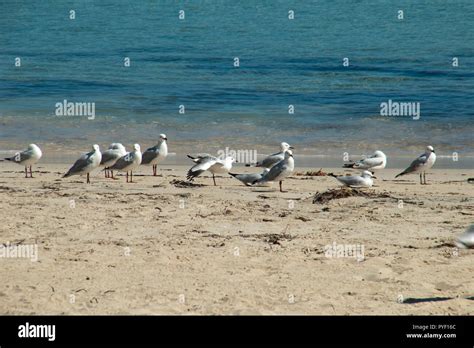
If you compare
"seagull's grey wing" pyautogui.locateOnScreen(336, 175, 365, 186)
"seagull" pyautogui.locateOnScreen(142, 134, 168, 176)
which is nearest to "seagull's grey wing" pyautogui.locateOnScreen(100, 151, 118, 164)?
"seagull" pyautogui.locateOnScreen(142, 134, 168, 176)

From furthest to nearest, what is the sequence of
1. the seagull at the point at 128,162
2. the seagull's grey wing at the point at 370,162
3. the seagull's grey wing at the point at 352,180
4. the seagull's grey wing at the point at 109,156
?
the seagull's grey wing at the point at 370,162 < the seagull's grey wing at the point at 109,156 < the seagull at the point at 128,162 < the seagull's grey wing at the point at 352,180

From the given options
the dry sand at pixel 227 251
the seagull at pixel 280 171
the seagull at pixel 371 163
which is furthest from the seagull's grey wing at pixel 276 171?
the seagull at pixel 371 163

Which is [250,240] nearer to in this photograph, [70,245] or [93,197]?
[70,245]

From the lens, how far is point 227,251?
731cm

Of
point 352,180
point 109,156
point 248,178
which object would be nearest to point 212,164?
point 248,178

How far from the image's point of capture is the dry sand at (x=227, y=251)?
585 centimetres

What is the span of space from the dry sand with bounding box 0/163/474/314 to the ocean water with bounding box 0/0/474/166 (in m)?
6.03

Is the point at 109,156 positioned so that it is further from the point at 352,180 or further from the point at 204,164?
the point at 352,180

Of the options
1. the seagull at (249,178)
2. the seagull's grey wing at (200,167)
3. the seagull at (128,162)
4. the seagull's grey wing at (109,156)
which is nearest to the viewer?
the seagull at (249,178)

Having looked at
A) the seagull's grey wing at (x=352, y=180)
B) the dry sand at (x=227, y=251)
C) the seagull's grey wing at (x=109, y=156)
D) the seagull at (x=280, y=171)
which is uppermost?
the seagull's grey wing at (x=109, y=156)

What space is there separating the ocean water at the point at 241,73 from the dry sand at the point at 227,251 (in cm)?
603

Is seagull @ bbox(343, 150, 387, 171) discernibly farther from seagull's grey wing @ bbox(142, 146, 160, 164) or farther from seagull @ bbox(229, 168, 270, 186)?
seagull's grey wing @ bbox(142, 146, 160, 164)

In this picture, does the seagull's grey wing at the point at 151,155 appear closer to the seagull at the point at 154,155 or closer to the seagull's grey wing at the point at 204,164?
the seagull at the point at 154,155
